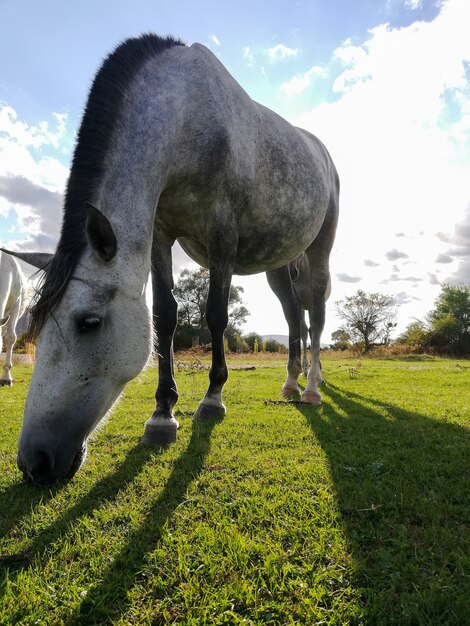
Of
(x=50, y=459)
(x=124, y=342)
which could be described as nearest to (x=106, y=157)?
(x=124, y=342)

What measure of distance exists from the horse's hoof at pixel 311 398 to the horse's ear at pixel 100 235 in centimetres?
367

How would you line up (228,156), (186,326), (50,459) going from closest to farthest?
1. (50,459)
2. (228,156)
3. (186,326)

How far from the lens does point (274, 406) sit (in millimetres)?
4969

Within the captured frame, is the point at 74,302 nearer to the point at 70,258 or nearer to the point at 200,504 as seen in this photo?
the point at 70,258

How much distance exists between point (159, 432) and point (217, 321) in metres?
1.14

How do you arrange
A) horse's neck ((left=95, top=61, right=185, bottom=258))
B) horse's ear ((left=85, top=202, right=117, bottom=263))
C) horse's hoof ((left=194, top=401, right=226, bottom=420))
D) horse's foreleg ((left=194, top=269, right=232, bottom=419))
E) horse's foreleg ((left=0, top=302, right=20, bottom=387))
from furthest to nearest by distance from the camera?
horse's foreleg ((left=0, top=302, right=20, bottom=387)) < horse's hoof ((left=194, top=401, right=226, bottom=420)) < horse's foreleg ((left=194, top=269, right=232, bottom=419)) < horse's neck ((left=95, top=61, right=185, bottom=258)) < horse's ear ((left=85, top=202, right=117, bottom=263))

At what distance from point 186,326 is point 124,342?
110 ft

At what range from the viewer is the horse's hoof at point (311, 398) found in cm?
520

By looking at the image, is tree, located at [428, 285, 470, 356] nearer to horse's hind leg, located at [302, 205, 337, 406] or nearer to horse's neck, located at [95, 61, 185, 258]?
horse's hind leg, located at [302, 205, 337, 406]

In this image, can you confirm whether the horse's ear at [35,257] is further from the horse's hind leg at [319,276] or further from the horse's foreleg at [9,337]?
the horse's foreleg at [9,337]

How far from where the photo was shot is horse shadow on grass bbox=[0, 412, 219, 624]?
1.36 m

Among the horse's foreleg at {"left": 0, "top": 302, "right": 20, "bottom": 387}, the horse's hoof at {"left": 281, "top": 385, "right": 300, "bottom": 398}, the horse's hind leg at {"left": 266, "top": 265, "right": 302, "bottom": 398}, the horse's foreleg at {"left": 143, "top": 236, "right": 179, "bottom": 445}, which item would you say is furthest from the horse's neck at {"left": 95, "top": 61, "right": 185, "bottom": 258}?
the horse's foreleg at {"left": 0, "top": 302, "right": 20, "bottom": 387}

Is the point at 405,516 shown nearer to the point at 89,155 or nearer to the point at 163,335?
the point at 163,335

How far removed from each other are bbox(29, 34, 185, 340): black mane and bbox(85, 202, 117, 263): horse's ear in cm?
14
